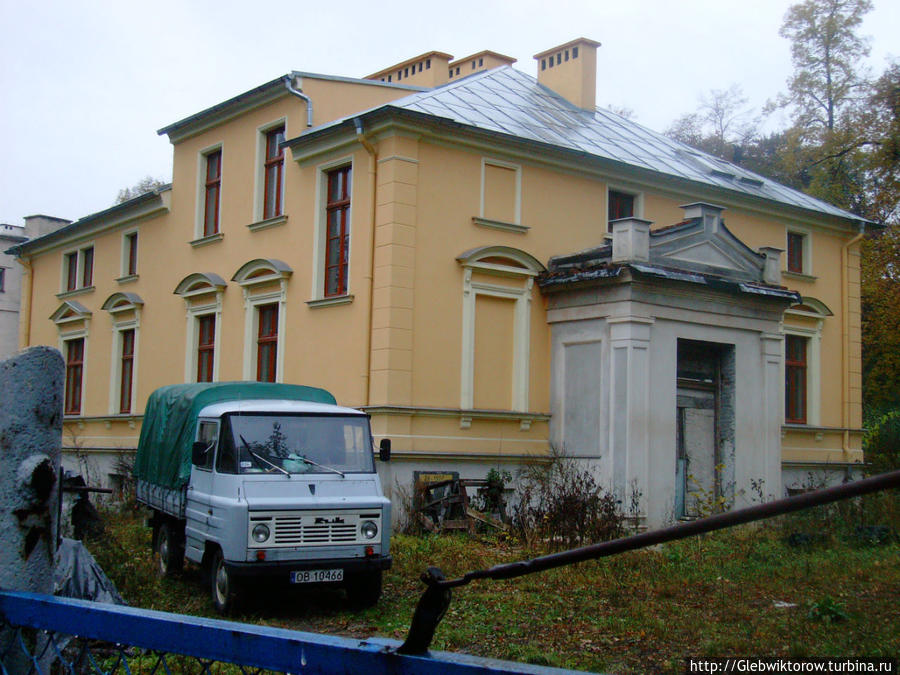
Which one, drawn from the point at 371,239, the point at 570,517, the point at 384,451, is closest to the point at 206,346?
the point at 371,239

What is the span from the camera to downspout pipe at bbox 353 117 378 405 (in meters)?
17.9

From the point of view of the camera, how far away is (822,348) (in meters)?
24.4

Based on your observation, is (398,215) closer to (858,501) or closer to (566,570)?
(566,570)

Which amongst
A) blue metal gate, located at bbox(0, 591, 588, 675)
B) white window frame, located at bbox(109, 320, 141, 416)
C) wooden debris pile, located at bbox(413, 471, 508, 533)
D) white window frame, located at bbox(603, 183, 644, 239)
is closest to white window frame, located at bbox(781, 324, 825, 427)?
white window frame, located at bbox(603, 183, 644, 239)

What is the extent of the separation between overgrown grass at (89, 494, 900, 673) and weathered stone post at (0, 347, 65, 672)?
5464 millimetres

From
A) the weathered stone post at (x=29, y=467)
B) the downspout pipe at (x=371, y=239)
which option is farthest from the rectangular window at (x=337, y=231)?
the weathered stone post at (x=29, y=467)

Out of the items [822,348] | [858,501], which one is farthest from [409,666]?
[822,348]

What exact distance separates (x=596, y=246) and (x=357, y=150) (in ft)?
16.7

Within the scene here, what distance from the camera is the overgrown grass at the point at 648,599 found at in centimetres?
830

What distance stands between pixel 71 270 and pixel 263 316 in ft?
38.5

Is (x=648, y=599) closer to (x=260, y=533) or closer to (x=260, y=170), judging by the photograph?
(x=260, y=533)

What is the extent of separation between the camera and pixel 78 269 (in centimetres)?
2964

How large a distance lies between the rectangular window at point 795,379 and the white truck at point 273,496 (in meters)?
13.7

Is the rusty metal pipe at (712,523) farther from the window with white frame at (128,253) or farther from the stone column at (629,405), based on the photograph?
the window with white frame at (128,253)
